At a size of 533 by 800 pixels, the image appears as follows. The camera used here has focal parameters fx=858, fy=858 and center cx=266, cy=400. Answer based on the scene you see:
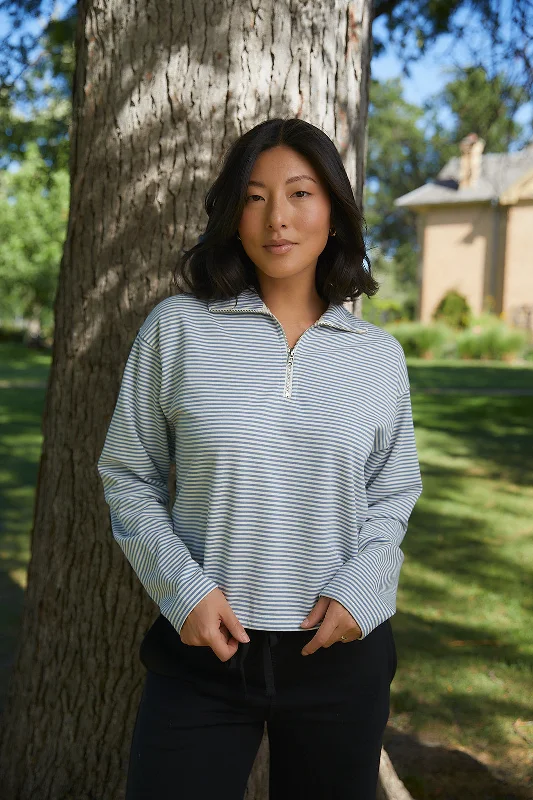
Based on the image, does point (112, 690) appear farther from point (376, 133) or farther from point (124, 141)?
point (376, 133)

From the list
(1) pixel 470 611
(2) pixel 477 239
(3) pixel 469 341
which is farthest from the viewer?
(2) pixel 477 239

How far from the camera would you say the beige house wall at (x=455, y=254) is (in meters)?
30.8

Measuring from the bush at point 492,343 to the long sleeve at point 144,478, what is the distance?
22.0 metres

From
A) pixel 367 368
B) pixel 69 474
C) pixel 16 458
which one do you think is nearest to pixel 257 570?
pixel 367 368

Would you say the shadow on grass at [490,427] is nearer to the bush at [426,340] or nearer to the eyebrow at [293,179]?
the eyebrow at [293,179]

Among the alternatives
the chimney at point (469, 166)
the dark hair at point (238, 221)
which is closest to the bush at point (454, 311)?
the chimney at point (469, 166)

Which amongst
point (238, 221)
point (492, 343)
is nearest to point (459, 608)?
point (238, 221)

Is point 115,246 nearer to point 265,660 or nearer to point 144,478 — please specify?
point 144,478

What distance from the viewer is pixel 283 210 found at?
1.85m

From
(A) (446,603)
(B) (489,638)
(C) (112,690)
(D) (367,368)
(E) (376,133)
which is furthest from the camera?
(E) (376,133)

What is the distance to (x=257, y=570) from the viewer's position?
1780mm

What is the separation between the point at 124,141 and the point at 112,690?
1.75m

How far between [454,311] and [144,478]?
2865 centimetres

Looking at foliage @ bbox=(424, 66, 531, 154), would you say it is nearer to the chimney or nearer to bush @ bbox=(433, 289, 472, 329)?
bush @ bbox=(433, 289, 472, 329)
